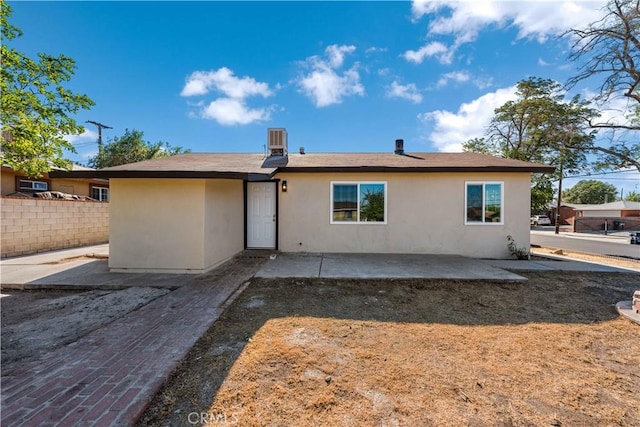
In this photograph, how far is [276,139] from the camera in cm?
971

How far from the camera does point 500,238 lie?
25.6 feet

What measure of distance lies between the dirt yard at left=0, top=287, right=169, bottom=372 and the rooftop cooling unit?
6.32m

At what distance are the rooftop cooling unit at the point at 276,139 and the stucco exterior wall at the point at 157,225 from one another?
436 centimetres

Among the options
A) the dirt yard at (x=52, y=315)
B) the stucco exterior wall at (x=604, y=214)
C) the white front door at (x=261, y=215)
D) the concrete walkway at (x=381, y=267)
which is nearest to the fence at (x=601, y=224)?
the stucco exterior wall at (x=604, y=214)

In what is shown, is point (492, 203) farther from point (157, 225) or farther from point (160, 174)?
point (157, 225)

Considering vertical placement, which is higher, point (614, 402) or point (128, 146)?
point (128, 146)

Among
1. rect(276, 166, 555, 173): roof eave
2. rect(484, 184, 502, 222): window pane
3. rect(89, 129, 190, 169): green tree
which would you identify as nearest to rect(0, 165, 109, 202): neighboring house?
rect(276, 166, 555, 173): roof eave

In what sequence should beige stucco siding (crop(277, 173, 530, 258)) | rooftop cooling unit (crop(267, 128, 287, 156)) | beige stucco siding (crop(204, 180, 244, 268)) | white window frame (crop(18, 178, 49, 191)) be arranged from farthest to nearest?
1. white window frame (crop(18, 178, 49, 191))
2. rooftop cooling unit (crop(267, 128, 287, 156))
3. beige stucco siding (crop(277, 173, 530, 258))
4. beige stucco siding (crop(204, 180, 244, 268))

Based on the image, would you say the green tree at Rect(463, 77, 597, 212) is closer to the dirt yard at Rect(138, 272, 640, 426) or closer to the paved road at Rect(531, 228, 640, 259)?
the paved road at Rect(531, 228, 640, 259)

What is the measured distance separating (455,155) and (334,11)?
6558 millimetres

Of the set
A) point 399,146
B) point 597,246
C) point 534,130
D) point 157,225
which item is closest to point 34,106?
point 157,225

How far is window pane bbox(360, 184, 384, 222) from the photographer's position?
313 inches

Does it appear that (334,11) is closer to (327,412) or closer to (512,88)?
(327,412)

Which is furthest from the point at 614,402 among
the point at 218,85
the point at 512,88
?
the point at 512,88
